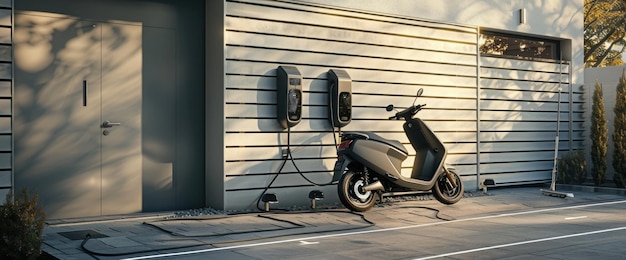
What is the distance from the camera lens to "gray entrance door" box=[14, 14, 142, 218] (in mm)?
6133

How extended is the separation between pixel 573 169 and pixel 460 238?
209 inches

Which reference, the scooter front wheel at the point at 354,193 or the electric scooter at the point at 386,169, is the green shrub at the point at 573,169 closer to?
the electric scooter at the point at 386,169

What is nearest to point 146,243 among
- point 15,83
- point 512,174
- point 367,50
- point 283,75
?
point 15,83

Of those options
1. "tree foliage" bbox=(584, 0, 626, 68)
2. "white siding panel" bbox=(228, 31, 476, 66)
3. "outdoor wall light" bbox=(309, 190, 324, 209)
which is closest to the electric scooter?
"outdoor wall light" bbox=(309, 190, 324, 209)

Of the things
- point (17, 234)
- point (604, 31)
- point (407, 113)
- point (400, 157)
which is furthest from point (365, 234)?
point (604, 31)

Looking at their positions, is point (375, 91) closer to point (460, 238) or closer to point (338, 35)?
point (338, 35)

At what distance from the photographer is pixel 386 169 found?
22.9ft

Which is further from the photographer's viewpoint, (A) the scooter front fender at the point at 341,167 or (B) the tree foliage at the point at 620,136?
(B) the tree foliage at the point at 620,136

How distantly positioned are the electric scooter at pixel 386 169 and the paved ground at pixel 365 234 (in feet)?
0.72

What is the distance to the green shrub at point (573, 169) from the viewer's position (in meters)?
9.95

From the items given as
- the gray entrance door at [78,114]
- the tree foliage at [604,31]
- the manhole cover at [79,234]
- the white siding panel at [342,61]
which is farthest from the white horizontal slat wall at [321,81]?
the tree foliage at [604,31]

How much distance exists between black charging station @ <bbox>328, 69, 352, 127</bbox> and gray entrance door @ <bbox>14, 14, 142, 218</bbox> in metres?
2.21

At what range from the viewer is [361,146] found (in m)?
6.82

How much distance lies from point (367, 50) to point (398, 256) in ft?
12.8
